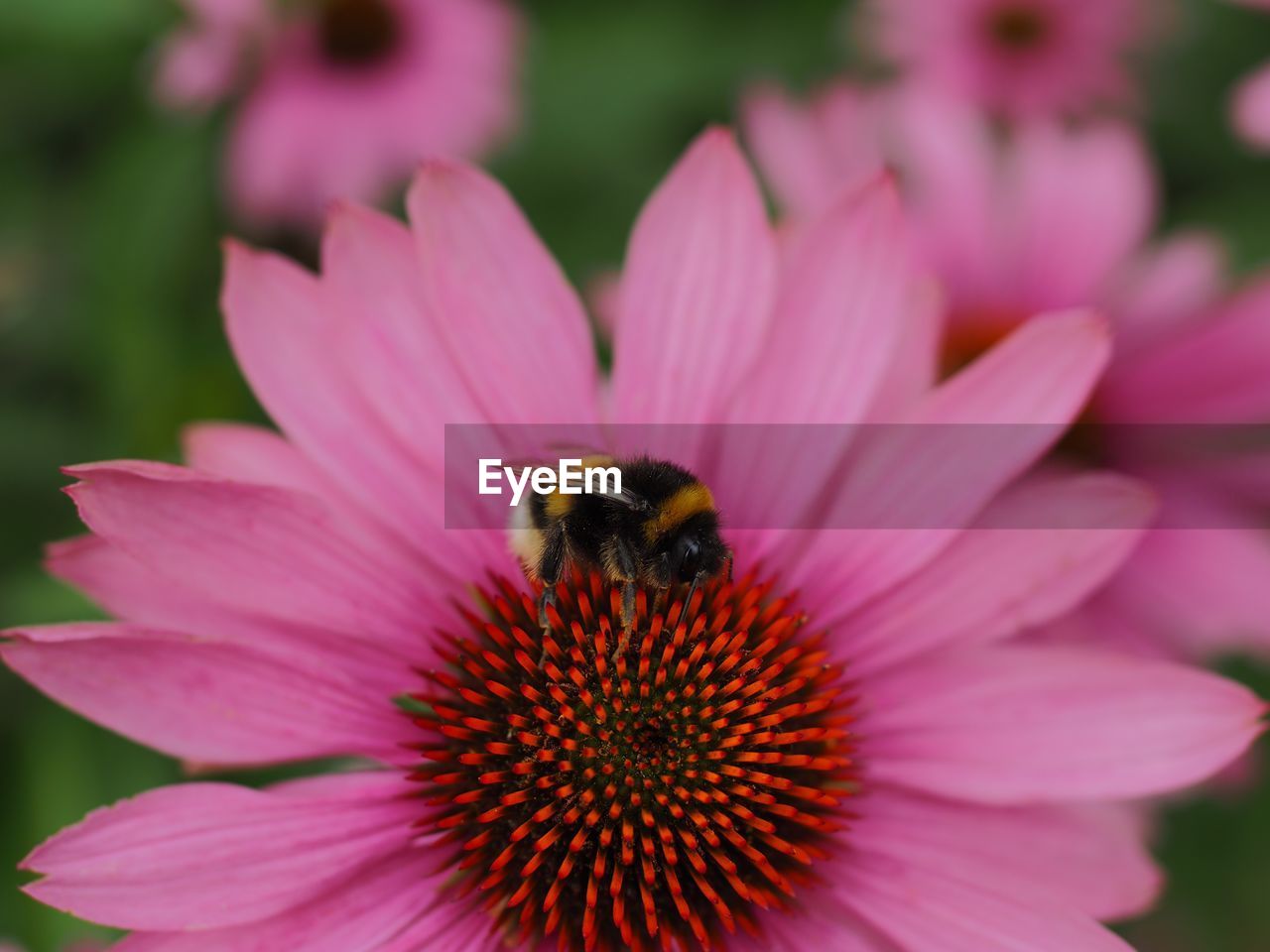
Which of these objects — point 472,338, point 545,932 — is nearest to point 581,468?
point 472,338

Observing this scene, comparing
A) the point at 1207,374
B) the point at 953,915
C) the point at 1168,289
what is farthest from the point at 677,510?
the point at 1168,289

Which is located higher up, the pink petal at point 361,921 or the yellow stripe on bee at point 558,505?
the yellow stripe on bee at point 558,505

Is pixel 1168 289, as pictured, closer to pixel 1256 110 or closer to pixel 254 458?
pixel 1256 110

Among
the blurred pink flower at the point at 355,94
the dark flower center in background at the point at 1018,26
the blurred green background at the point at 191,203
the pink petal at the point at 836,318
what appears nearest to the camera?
the pink petal at the point at 836,318

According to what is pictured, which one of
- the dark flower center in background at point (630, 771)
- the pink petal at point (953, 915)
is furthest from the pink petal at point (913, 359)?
the pink petal at point (953, 915)

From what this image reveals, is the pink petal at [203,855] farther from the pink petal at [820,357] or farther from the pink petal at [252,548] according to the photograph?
the pink petal at [820,357]

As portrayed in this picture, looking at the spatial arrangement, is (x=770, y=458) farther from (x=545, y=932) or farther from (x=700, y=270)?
(x=545, y=932)
